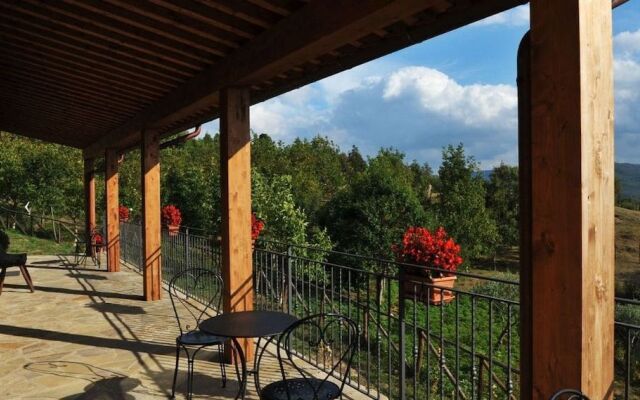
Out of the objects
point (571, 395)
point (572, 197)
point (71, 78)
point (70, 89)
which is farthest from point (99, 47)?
point (571, 395)

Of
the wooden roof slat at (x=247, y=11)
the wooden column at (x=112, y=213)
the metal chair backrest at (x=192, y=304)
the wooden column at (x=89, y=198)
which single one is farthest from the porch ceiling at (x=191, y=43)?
the wooden column at (x=89, y=198)

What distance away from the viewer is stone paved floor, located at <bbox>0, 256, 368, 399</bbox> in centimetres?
366

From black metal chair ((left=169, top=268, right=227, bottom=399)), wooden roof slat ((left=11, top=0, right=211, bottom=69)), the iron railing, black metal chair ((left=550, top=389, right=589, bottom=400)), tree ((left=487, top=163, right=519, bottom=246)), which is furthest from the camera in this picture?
tree ((left=487, top=163, right=519, bottom=246))

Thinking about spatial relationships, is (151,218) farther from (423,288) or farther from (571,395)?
(571,395)

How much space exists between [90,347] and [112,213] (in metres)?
5.15

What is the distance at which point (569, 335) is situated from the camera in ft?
5.19

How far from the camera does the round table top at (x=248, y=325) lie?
108 inches

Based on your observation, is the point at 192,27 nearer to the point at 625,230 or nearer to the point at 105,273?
the point at 105,273

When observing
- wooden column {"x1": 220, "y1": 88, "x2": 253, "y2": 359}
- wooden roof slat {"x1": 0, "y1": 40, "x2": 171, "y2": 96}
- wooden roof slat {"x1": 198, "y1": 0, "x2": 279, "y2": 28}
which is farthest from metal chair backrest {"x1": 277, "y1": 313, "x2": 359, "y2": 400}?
wooden roof slat {"x1": 0, "y1": 40, "x2": 171, "y2": 96}

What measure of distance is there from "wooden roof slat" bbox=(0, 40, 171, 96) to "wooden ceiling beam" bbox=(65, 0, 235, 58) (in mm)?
1367

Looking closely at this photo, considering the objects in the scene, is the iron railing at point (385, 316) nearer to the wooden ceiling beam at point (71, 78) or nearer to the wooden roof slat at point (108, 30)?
the wooden roof slat at point (108, 30)

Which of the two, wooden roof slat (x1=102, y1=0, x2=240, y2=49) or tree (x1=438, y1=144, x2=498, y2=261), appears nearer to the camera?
wooden roof slat (x1=102, y1=0, x2=240, y2=49)

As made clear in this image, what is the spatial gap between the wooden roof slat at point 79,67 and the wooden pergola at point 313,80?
1.0 inches

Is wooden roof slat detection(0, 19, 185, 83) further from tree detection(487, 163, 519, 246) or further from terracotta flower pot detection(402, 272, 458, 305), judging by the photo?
tree detection(487, 163, 519, 246)
